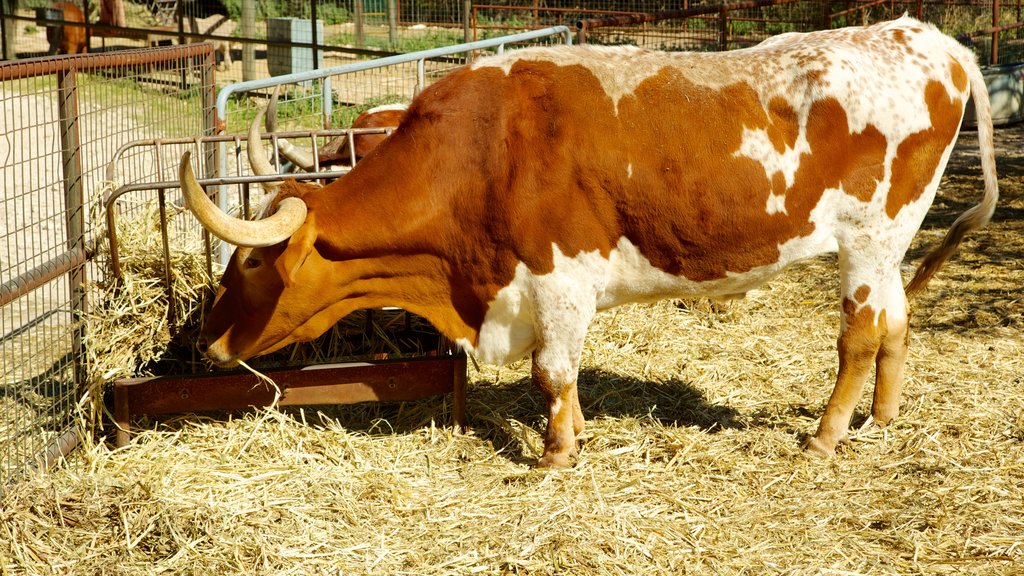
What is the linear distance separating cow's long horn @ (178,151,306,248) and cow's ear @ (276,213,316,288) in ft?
0.26

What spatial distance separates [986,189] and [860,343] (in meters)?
1.02

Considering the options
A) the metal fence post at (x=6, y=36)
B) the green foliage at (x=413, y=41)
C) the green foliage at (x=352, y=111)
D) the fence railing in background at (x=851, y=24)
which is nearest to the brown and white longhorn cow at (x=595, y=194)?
the green foliage at (x=352, y=111)

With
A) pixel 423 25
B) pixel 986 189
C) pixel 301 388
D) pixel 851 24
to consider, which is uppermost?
pixel 423 25

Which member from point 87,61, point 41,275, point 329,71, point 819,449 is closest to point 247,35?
point 329,71

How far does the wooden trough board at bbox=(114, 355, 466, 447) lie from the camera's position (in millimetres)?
4930

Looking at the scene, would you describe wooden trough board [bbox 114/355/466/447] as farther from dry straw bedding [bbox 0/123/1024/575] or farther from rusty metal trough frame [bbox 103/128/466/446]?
dry straw bedding [bbox 0/123/1024/575]

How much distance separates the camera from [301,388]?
Answer: 5074 mm

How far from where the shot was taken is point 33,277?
4430mm

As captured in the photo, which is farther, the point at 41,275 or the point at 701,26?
the point at 701,26

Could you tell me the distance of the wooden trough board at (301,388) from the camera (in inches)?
194

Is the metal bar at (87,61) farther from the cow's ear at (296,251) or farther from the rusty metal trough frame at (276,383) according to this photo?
the cow's ear at (296,251)

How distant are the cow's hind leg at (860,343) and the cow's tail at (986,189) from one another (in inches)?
11.4

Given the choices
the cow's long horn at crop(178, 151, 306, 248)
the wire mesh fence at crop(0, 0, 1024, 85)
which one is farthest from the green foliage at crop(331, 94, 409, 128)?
the cow's long horn at crop(178, 151, 306, 248)

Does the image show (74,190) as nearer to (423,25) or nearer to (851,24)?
(851,24)
